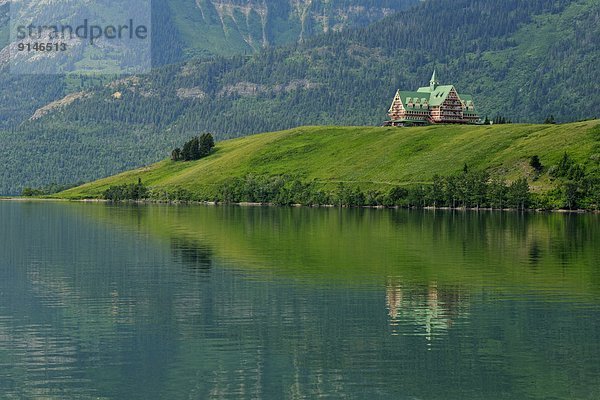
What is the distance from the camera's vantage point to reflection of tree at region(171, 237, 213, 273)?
3511 inches

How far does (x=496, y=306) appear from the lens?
64.5 m

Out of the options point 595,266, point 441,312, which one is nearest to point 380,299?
point 441,312

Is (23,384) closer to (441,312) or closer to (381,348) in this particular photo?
(381,348)

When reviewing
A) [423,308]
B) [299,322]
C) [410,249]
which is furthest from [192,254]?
[299,322]

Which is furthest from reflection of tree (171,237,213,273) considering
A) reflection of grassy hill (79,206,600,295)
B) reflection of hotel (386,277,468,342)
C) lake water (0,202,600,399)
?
reflection of hotel (386,277,468,342)

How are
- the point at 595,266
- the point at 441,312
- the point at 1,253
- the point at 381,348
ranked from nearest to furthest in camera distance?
the point at 381,348 < the point at 441,312 < the point at 595,266 < the point at 1,253

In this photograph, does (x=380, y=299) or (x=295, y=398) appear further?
(x=380, y=299)

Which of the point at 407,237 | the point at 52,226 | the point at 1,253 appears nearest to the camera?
the point at 1,253

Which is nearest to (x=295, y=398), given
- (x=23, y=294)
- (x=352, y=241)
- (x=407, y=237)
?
(x=23, y=294)

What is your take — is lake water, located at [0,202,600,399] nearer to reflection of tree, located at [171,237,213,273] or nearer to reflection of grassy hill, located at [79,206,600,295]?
reflection of tree, located at [171,237,213,273]

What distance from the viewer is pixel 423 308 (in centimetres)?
6344

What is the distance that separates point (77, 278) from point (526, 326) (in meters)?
40.2

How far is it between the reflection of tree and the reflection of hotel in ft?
69.6

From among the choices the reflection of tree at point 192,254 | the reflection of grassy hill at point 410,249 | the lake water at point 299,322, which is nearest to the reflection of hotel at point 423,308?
the lake water at point 299,322
